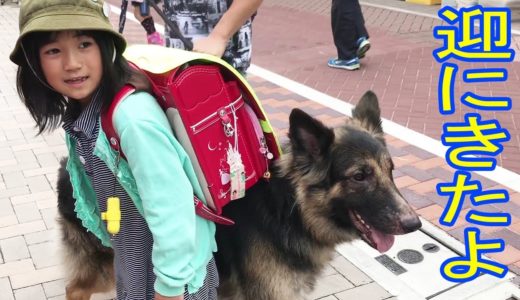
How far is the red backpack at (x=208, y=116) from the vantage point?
5.81 feet

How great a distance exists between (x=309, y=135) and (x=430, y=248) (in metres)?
1.68

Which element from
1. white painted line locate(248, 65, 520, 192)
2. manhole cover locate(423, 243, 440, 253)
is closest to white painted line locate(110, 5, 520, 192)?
white painted line locate(248, 65, 520, 192)

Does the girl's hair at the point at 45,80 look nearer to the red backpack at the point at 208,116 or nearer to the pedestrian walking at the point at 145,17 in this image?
the red backpack at the point at 208,116

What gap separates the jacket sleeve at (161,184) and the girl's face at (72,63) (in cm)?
16

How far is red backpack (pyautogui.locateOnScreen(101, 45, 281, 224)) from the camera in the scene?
5.81 feet

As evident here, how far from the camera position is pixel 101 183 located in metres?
1.89

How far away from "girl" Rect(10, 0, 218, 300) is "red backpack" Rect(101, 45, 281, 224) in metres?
0.06

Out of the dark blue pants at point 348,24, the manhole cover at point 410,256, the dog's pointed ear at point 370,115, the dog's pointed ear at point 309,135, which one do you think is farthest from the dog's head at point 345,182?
the dark blue pants at point 348,24

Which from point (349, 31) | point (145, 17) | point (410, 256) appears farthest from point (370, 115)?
point (349, 31)

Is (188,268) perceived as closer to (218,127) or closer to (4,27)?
(218,127)

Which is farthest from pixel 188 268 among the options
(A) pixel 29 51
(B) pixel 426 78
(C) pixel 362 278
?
(B) pixel 426 78

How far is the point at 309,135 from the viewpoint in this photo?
7.41 ft

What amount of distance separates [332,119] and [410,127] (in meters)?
0.82

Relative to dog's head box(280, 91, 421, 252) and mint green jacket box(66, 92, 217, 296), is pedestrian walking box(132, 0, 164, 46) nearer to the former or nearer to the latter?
dog's head box(280, 91, 421, 252)
